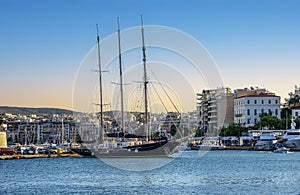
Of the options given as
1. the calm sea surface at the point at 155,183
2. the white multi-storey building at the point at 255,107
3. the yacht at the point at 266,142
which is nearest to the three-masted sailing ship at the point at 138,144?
the calm sea surface at the point at 155,183

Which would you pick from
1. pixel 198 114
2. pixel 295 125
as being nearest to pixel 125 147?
pixel 295 125

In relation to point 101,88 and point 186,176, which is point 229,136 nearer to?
point 101,88

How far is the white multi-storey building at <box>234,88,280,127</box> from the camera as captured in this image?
158125 millimetres

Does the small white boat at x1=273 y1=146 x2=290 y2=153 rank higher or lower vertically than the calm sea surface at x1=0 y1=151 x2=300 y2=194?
higher

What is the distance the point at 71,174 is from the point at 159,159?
85.5ft

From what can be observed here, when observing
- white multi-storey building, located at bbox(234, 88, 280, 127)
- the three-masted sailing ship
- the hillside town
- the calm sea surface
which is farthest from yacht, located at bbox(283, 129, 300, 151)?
the calm sea surface

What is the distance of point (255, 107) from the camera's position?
519 feet

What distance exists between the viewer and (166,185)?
4812cm

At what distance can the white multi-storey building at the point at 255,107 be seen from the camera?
519ft

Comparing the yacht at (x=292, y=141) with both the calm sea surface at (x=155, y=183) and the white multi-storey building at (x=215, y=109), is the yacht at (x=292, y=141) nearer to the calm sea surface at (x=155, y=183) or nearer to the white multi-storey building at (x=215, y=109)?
the white multi-storey building at (x=215, y=109)

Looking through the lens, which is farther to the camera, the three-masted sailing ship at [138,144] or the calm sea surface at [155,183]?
the three-masted sailing ship at [138,144]

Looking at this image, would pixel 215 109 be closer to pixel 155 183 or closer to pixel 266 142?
pixel 266 142

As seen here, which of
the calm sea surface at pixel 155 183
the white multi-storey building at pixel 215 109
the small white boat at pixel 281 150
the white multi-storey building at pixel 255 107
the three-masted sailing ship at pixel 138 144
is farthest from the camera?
the white multi-storey building at pixel 215 109

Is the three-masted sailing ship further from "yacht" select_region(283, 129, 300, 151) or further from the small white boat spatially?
"yacht" select_region(283, 129, 300, 151)
